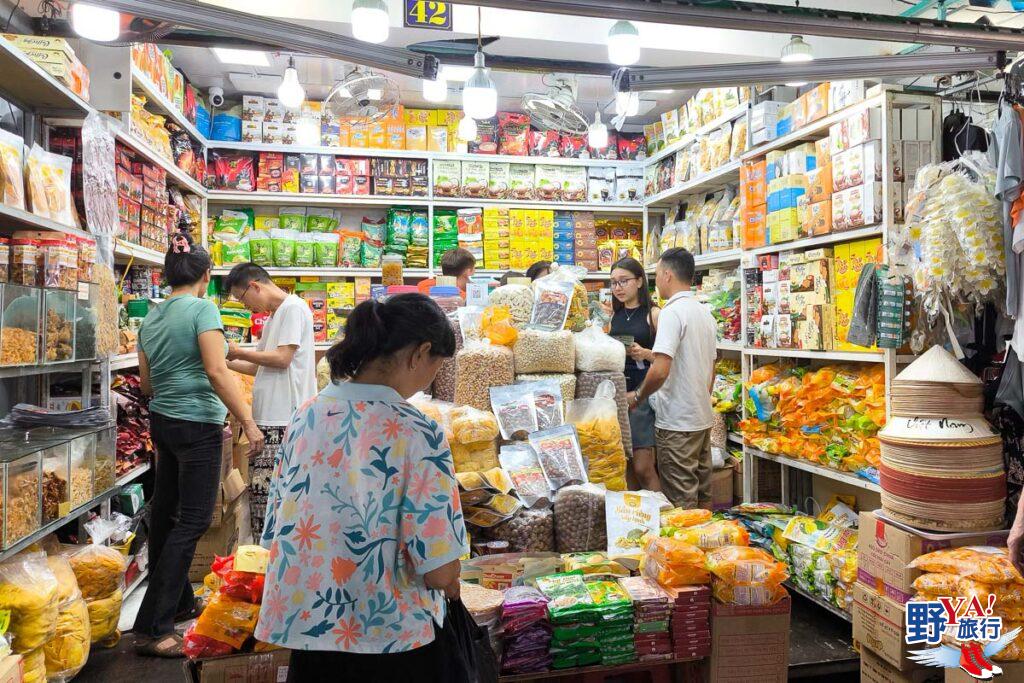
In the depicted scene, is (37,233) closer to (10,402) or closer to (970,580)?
(10,402)

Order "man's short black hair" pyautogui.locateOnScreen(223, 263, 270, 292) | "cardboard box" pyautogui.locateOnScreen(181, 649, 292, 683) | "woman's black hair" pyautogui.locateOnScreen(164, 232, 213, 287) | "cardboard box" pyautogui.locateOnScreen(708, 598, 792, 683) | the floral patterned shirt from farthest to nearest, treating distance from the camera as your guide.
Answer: "man's short black hair" pyautogui.locateOnScreen(223, 263, 270, 292) → "woman's black hair" pyautogui.locateOnScreen(164, 232, 213, 287) → "cardboard box" pyautogui.locateOnScreen(708, 598, 792, 683) → "cardboard box" pyautogui.locateOnScreen(181, 649, 292, 683) → the floral patterned shirt

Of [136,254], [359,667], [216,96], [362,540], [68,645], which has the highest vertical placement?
[216,96]

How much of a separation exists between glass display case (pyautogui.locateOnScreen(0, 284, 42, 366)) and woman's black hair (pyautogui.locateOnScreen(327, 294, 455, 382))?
1506 millimetres

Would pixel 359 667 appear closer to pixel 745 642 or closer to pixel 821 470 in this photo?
pixel 745 642

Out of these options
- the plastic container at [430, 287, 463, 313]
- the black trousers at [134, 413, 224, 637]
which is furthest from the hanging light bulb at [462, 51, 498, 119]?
the black trousers at [134, 413, 224, 637]

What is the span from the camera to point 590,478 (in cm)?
292

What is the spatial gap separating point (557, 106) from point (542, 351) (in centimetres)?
201

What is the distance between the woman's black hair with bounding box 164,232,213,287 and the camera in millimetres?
3189

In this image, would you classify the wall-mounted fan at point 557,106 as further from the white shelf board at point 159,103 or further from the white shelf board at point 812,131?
the white shelf board at point 159,103

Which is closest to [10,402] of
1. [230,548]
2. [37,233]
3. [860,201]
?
[37,233]

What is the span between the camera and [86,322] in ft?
9.93

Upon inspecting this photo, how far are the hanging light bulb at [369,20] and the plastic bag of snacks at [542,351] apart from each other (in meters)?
1.39

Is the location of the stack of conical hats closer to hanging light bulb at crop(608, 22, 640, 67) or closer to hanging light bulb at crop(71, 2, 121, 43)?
hanging light bulb at crop(608, 22, 640, 67)

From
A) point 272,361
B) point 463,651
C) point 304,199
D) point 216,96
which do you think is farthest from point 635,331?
point 216,96
